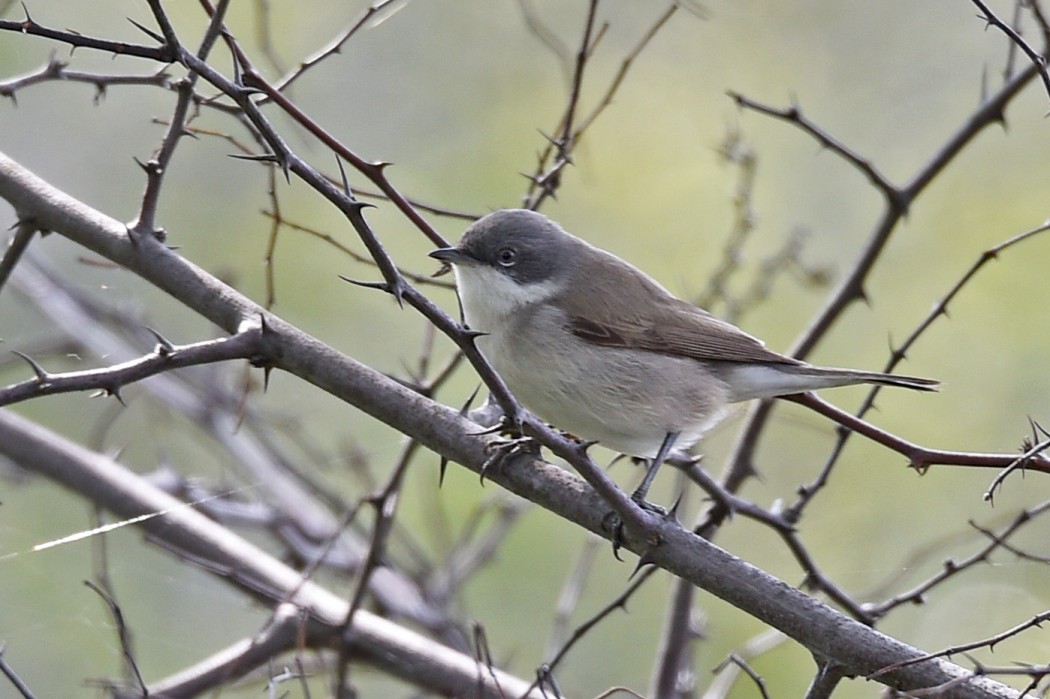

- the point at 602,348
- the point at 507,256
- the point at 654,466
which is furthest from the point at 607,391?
the point at 507,256

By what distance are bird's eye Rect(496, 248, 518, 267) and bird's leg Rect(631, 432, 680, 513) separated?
885 mm

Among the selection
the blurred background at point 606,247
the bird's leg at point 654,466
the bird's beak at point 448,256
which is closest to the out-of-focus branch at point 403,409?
the bird's leg at point 654,466

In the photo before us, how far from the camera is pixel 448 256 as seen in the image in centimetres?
382

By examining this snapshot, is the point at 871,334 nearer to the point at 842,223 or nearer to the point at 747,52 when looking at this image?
the point at 842,223

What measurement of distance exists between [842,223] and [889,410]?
196cm

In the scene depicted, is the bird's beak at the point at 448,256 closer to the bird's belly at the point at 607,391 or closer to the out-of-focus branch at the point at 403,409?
the bird's belly at the point at 607,391

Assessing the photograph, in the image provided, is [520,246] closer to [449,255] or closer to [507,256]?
[507,256]

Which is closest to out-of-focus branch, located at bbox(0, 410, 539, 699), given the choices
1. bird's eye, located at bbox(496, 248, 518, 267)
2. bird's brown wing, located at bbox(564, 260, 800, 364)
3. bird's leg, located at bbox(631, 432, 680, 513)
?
bird's leg, located at bbox(631, 432, 680, 513)

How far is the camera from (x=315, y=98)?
29.3 ft

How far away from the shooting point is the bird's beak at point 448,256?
372cm

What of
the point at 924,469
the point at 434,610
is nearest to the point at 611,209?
the point at 434,610

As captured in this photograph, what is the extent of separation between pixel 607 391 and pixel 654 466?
0.35 m

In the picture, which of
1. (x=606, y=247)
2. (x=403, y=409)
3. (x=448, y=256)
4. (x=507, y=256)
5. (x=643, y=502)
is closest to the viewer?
(x=403, y=409)

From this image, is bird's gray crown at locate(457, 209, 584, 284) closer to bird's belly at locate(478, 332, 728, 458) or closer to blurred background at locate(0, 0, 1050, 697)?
bird's belly at locate(478, 332, 728, 458)
